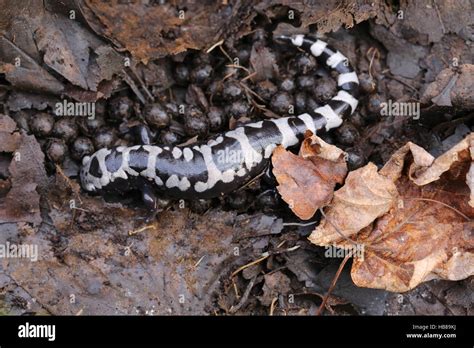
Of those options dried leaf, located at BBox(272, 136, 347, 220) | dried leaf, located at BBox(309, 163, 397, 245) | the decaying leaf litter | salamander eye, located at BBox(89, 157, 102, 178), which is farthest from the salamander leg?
dried leaf, located at BBox(309, 163, 397, 245)

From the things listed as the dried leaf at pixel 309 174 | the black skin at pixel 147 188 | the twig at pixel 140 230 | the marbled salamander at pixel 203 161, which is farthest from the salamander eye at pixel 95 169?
the dried leaf at pixel 309 174

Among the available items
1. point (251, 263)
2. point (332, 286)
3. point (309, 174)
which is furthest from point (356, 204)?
point (251, 263)

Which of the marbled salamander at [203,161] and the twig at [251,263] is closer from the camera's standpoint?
the twig at [251,263]

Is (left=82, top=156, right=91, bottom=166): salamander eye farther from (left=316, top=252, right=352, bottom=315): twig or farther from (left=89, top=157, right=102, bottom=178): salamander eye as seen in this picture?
(left=316, top=252, right=352, bottom=315): twig

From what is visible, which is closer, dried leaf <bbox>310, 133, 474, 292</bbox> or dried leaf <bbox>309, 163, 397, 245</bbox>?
dried leaf <bbox>310, 133, 474, 292</bbox>

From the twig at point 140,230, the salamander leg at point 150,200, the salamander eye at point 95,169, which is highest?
the salamander eye at point 95,169

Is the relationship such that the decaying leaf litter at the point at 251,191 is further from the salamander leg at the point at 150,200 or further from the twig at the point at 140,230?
the salamander leg at the point at 150,200
